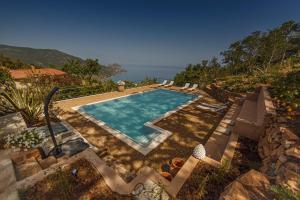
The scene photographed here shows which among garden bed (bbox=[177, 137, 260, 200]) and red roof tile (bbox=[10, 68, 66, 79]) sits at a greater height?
red roof tile (bbox=[10, 68, 66, 79])

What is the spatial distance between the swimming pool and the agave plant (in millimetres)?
2192

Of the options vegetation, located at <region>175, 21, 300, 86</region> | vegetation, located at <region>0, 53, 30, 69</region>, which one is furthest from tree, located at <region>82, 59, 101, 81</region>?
vegetation, located at <region>0, 53, 30, 69</region>

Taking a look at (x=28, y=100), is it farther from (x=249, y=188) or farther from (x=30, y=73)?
(x=249, y=188)

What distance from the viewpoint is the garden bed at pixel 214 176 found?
249cm

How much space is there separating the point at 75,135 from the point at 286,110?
771 cm

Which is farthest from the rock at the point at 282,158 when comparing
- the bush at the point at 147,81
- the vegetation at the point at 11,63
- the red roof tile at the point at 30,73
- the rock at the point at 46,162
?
the vegetation at the point at 11,63

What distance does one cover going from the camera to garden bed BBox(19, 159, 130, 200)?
7.72ft

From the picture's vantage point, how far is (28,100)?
5.73 meters

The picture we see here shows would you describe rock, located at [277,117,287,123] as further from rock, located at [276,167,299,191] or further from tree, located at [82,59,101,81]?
tree, located at [82,59,101,81]

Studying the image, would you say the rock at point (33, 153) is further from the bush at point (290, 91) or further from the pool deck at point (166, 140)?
the bush at point (290, 91)

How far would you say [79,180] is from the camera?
270cm

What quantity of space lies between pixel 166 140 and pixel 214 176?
107 inches

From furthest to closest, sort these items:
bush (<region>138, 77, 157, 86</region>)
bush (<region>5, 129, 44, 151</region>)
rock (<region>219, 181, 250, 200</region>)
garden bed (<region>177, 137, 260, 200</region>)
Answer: bush (<region>138, 77, 157, 86</region>), bush (<region>5, 129, 44, 151</region>), garden bed (<region>177, 137, 260, 200</region>), rock (<region>219, 181, 250, 200</region>)

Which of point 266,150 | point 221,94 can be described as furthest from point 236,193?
point 221,94
